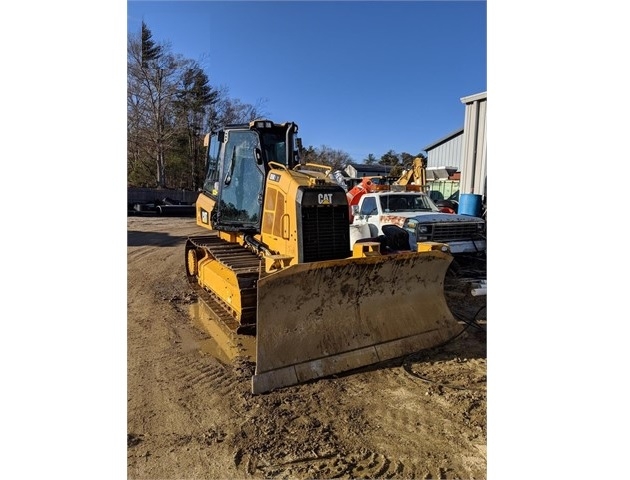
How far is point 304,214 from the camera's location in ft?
Answer: 14.4

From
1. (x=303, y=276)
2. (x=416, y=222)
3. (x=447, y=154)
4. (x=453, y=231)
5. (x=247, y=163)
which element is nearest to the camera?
(x=303, y=276)

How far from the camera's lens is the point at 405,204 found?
8906 millimetres

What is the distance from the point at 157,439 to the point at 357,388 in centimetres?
158

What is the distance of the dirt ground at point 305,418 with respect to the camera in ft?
8.39

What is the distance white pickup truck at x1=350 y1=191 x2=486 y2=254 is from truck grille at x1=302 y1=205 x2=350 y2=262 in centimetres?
286

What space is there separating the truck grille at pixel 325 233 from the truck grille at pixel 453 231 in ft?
11.4

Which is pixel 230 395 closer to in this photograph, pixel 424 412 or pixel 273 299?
pixel 273 299

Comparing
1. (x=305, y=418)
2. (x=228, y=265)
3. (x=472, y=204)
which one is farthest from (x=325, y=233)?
(x=472, y=204)

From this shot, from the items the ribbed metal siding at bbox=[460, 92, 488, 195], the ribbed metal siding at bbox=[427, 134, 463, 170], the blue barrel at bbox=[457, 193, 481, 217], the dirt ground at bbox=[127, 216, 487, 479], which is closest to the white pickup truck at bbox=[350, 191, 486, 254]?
the blue barrel at bbox=[457, 193, 481, 217]

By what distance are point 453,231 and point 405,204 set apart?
1.42 meters

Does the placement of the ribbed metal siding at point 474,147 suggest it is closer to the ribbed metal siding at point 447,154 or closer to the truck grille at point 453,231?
the truck grille at point 453,231

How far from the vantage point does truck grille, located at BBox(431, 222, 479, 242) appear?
7657mm

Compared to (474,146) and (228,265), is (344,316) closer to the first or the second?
(228,265)

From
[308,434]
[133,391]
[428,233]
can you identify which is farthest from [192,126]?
[308,434]
